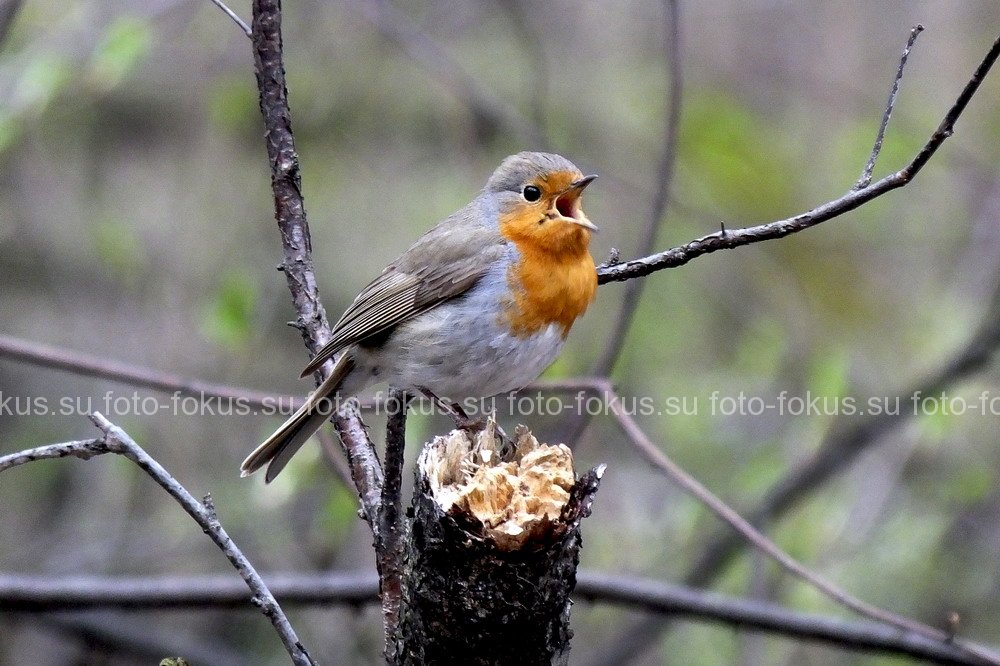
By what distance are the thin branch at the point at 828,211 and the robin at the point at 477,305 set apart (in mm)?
914

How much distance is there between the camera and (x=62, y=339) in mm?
6219

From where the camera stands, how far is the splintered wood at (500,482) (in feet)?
6.87

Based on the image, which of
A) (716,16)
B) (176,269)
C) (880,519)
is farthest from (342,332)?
(716,16)

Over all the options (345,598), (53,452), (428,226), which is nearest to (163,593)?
(345,598)

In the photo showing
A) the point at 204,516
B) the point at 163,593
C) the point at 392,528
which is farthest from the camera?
the point at 163,593

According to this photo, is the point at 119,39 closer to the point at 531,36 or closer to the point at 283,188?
the point at 283,188

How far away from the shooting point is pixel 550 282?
3.57 metres

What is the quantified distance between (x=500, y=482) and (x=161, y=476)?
0.70 m

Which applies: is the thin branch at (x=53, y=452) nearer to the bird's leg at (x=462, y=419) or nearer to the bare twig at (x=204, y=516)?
the bare twig at (x=204, y=516)

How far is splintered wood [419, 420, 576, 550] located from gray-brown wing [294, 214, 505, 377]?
1.09m

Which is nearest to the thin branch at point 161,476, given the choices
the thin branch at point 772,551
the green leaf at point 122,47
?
the thin branch at point 772,551

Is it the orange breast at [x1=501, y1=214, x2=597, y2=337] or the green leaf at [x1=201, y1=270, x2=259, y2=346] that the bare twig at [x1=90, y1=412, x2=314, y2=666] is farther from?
the green leaf at [x1=201, y1=270, x2=259, y2=346]

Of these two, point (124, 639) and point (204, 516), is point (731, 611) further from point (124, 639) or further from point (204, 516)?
point (124, 639)

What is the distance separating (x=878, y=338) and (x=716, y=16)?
2817 millimetres
